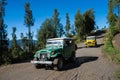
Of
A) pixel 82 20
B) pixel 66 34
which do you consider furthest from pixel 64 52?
pixel 66 34

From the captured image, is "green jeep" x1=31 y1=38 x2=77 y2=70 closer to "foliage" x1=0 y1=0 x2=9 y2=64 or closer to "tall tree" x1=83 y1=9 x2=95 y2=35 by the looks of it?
"foliage" x1=0 y1=0 x2=9 y2=64

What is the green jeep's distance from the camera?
43.6 ft

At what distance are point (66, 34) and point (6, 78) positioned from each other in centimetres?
5384

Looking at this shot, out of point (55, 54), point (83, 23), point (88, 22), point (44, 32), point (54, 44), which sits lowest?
point (55, 54)

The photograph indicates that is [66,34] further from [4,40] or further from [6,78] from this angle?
[6,78]

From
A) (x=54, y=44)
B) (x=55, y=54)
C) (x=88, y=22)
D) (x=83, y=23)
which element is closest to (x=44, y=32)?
(x=83, y=23)

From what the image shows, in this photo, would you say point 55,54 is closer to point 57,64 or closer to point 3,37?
point 57,64

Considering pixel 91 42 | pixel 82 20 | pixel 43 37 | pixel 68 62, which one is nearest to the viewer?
pixel 68 62

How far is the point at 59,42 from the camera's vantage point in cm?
1520

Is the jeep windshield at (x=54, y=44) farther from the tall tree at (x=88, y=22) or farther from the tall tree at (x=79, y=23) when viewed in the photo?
the tall tree at (x=88, y=22)

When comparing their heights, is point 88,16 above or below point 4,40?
above

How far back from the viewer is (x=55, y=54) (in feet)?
44.3

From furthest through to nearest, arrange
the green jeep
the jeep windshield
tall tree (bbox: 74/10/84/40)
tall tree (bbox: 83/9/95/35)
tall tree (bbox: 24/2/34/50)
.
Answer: tall tree (bbox: 83/9/95/35) < tall tree (bbox: 74/10/84/40) < tall tree (bbox: 24/2/34/50) < the jeep windshield < the green jeep

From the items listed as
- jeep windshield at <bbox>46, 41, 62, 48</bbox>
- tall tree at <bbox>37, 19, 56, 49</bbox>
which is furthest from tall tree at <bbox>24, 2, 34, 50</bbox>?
jeep windshield at <bbox>46, 41, 62, 48</bbox>
